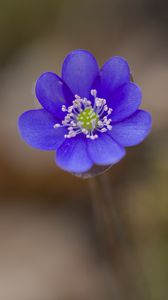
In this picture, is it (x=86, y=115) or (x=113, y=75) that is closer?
(x=113, y=75)

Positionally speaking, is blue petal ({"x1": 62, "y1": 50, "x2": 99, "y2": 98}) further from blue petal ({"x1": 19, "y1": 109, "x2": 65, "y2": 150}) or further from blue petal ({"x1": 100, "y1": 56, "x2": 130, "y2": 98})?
blue petal ({"x1": 19, "y1": 109, "x2": 65, "y2": 150})

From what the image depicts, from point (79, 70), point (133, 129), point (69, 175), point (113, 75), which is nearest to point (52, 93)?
point (79, 70)

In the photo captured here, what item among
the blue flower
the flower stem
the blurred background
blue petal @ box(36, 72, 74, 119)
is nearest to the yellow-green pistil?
the blue flower

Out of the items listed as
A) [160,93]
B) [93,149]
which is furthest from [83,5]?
[93,149]

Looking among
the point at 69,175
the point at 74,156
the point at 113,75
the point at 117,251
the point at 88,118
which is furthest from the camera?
the point at 69,175

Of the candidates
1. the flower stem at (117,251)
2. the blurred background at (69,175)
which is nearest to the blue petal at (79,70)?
the flower stem at (117,251)

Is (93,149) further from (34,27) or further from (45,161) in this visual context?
(34,27)

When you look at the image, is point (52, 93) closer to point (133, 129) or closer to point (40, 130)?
point (40, 130)
